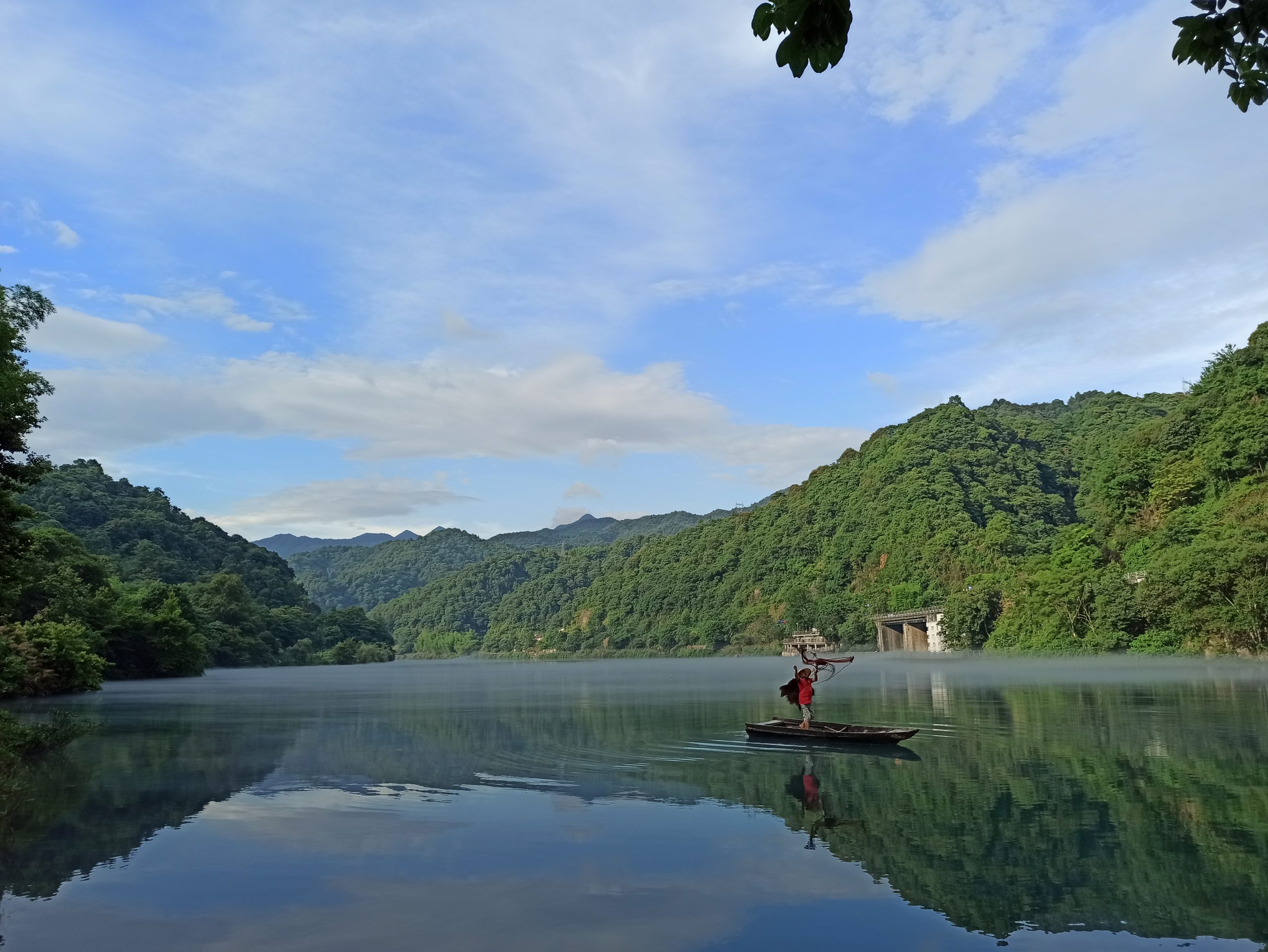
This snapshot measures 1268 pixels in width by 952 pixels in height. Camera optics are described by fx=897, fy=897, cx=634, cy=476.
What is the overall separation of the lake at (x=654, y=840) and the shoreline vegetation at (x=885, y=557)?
8.66m

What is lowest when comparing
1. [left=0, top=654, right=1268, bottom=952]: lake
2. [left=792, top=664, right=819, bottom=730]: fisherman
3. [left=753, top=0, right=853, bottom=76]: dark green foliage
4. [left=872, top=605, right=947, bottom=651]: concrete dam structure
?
[left=0, top=654, right=1268, bottom=952]: lake

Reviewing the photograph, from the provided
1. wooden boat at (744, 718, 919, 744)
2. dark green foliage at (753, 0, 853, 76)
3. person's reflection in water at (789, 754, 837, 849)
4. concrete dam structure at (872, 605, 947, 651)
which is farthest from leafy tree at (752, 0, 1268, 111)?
concrete dam structure at (872, 605, 947, 651)

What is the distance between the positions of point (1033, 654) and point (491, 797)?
73.4 metres

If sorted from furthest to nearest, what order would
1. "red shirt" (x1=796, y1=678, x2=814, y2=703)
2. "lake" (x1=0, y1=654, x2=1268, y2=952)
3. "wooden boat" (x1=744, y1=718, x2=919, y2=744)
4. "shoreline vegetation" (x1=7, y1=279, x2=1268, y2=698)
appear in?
"shoreline vegetation" (x1=7, y1=279, x2=1268, y2=698), "red shirt" (x1=796, y1=678, x2=814, y2=703), "wooden boat" (x1=744, y1=718, x2=919, y2=744), "lake" (x1=0, y1=654, x2=1268, y2=952)

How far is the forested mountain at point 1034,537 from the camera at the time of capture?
64.4 meters

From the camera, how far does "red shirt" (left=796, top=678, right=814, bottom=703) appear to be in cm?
2548

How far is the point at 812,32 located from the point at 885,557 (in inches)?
5904

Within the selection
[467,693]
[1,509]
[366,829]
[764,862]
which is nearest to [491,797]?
[366,829]

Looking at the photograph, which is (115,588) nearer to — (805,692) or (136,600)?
(136,600)

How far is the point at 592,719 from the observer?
36812 mm

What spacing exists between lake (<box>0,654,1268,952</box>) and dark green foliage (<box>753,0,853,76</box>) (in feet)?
29.4

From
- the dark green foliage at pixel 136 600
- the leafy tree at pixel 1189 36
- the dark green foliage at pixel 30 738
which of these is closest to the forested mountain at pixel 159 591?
the dark green foliage at pixel 136 600

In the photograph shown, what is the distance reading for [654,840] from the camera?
1495cm

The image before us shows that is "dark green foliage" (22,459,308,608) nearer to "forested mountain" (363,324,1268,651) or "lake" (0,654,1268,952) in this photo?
"forested mountain" (363,324,1268,651)
